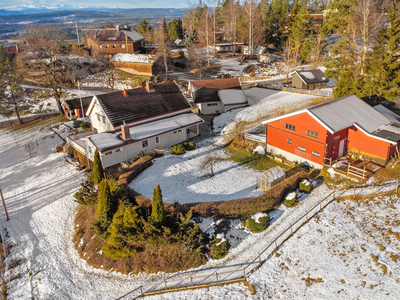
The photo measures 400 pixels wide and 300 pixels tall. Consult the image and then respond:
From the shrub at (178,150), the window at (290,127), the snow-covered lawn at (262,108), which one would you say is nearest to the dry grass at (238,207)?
the window at (290,127)

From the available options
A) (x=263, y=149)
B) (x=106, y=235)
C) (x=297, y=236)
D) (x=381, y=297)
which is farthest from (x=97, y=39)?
(x=381, y=297)

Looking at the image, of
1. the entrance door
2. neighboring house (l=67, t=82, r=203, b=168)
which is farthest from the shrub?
the entrance door

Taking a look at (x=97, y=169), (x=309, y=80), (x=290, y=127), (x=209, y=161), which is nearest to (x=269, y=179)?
(x=290, y=127)

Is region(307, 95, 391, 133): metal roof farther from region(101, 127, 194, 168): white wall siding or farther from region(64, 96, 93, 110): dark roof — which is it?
region(64, 96, 93, 110): dark roof

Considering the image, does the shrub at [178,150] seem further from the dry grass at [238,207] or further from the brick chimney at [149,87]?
the dry grass at [238,207]

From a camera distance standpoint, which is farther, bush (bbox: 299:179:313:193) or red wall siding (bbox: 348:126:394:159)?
red wall siding (bbox: 348:126:394:159)
